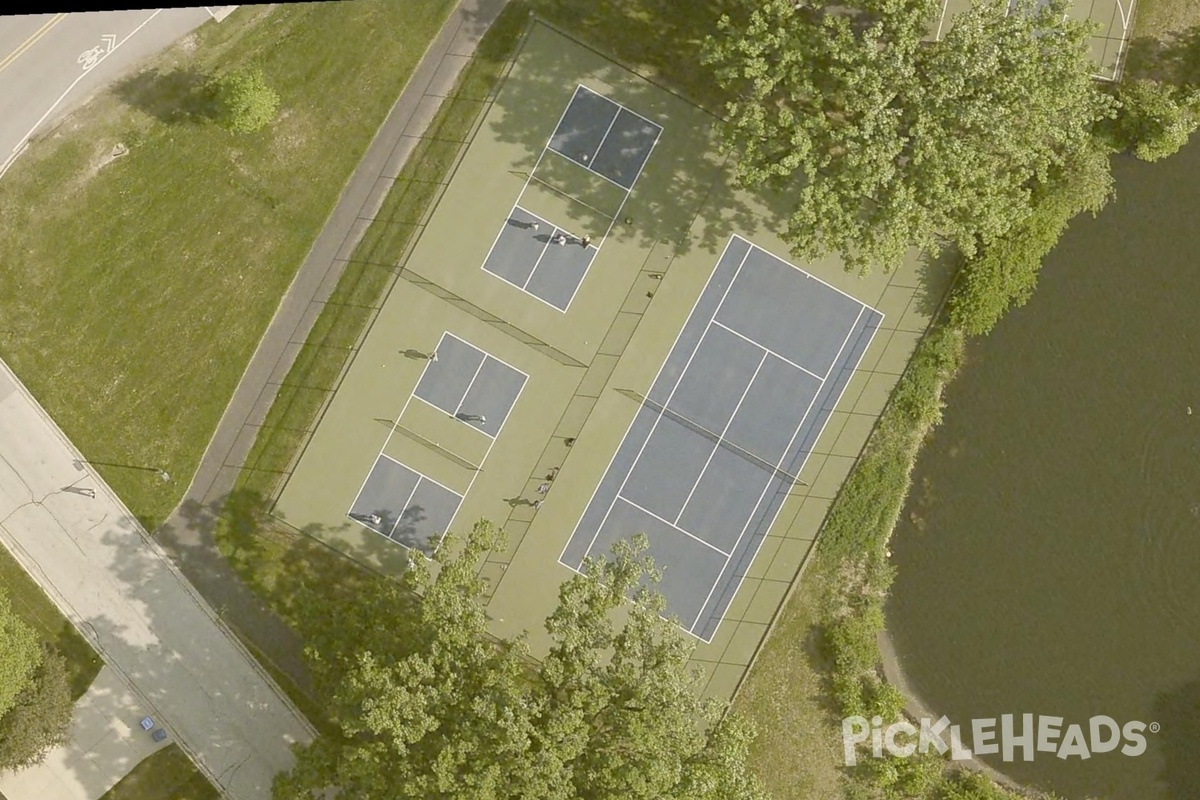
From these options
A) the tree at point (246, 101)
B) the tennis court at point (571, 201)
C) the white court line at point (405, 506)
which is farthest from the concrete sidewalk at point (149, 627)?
the tennis court at point (571, 201)

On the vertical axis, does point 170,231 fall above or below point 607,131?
below

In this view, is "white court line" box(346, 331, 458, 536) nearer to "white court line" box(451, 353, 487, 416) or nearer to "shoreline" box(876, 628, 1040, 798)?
A: "white court line" box(451, 353, 487, 416)

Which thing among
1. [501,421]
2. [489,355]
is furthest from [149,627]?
[489,355]

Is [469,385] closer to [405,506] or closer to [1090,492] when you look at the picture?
[405,506]

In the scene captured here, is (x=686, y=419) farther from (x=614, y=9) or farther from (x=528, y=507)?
(x=614, y=9)

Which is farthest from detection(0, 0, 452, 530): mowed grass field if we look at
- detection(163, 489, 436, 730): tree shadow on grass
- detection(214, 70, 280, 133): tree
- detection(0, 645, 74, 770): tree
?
detection(0, 645, 74, 770): tree

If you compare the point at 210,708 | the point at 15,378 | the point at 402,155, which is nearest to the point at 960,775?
the point at 210,708
